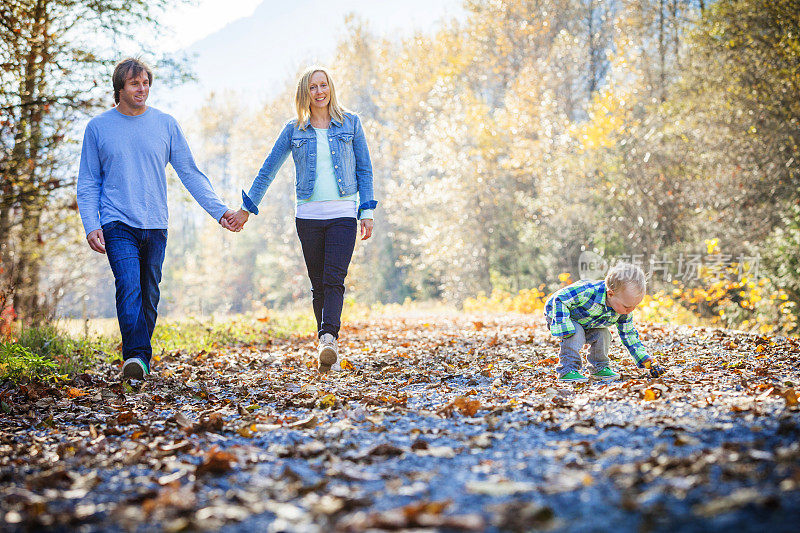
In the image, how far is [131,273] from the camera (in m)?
4.49

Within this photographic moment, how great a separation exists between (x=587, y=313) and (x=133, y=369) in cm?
319

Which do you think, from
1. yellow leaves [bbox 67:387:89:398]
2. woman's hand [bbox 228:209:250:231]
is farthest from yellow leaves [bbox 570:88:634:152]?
yellow leaves [bbox 67:387:89:398]

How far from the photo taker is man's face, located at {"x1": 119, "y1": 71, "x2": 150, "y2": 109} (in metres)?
4.56

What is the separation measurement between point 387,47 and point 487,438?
22196 millimetres

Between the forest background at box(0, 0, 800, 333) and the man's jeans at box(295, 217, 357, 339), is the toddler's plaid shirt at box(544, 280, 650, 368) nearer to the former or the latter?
the man's jeans at box(295, 217, 357, 339)

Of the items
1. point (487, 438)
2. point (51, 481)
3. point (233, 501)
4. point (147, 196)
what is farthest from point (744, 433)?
point (147, 196)

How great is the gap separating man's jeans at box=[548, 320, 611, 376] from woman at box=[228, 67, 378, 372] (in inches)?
67.0

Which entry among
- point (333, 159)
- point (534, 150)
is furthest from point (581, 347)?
point (534, 150)

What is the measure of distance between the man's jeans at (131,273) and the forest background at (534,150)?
2.79 m

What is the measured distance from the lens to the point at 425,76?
2211 cm

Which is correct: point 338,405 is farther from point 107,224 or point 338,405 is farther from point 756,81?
point 756,81

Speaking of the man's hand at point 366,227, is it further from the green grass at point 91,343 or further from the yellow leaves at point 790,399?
the yellow leaves at point 790,399

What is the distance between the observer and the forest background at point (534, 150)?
7766 mm

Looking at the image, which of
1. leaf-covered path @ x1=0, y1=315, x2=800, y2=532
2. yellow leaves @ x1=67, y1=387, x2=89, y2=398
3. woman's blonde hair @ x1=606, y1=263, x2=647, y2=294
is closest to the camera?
leaf-covered path @ x1=0, y1=315, x2=800, y2=532
